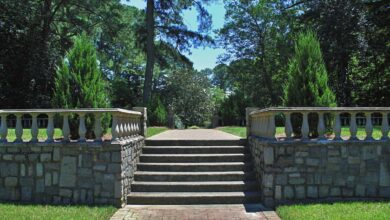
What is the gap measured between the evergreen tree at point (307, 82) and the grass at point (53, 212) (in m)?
4.74

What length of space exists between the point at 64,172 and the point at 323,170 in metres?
4.68

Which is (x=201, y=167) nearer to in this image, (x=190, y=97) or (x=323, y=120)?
(x=323, y=120)

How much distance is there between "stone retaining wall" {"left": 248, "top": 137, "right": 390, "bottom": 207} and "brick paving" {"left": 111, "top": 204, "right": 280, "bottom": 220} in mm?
556

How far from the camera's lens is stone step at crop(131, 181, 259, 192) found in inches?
322

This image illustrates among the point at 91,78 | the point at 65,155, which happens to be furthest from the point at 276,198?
the point at 91,78

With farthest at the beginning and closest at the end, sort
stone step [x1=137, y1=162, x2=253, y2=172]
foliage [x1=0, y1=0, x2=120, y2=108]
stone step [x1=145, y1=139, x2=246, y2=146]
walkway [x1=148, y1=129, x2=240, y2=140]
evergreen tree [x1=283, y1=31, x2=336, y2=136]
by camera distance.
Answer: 1. foliage [x1=0, y1=0, x2=120, y2=108]
2. walkway [x1=148, y1=129, x2=240, y2=140]
3. stone step [x1=145, y1=139, x2=246, y2=146]
4. evergreen tree [x1=283, y1=31, x2=336, y2=136]
5. stone step [x1=137, y1=162, x2=253, y2=172]

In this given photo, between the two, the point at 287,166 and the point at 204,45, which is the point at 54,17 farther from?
the point at 287,166

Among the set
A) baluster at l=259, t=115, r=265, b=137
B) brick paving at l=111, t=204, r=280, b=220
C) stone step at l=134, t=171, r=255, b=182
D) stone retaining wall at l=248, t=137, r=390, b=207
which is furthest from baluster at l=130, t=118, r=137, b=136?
stone retaining wall at l=248, t=137, r=390, b=207

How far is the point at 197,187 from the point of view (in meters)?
8.20

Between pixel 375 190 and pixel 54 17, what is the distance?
79.2ft

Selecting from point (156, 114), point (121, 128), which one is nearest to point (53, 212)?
point (121, 128)

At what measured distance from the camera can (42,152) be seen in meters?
7.64

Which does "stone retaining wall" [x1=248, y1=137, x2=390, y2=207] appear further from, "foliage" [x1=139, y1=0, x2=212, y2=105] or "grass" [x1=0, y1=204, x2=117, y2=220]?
"foliage" [x1=139, y1=0, x2=212, y2=105]

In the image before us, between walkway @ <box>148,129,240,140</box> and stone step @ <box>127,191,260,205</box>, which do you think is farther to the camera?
walkway @ <box>148,129,240,140</box>
